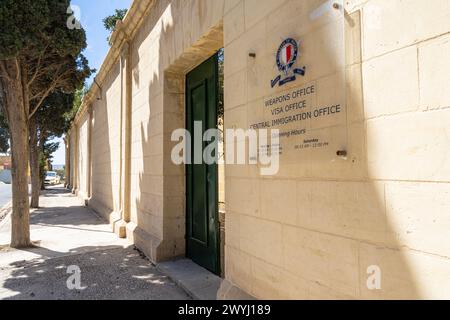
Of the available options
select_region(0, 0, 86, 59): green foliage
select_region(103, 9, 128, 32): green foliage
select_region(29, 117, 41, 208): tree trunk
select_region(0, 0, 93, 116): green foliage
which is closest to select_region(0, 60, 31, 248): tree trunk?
select_region(0, 0, 93, 116): green foliage

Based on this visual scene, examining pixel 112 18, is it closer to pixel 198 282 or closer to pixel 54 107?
pixel 54 107

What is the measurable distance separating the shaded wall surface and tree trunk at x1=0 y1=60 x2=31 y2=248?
484 cm

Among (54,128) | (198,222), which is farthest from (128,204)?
(54,128)

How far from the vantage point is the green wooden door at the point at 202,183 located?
15.5 ft

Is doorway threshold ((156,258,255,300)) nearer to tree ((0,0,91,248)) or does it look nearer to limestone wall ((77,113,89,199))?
tree ((0,0,91,248))

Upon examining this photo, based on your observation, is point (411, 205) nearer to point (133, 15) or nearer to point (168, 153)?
point (168, 153)

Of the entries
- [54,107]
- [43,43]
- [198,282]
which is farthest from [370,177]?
[54,107]

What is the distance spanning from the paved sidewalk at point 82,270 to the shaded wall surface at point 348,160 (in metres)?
1.66

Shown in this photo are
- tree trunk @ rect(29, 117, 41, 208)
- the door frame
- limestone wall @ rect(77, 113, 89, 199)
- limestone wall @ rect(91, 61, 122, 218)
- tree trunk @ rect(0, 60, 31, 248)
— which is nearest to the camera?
the door frame

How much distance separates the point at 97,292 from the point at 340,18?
4.05 metres

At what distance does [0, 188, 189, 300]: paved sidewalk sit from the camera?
4.26m

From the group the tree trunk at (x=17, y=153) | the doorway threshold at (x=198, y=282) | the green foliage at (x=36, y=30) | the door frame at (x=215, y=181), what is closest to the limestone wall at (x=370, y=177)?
the doorway threshold at (x=198, y=282)

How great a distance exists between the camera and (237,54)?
3482mm

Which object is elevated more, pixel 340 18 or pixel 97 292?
pixel 340 18
